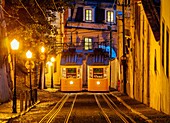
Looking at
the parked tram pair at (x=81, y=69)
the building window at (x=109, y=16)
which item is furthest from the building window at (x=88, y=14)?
the parked tram pair at (x=81, y=69)

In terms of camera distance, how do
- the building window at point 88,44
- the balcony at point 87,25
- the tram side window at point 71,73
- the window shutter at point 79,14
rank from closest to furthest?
1. the tram side window at point 71,73
2. the balcony at point 87,25
3. the window shutter at point 79,14
4. the building window at point 88,44

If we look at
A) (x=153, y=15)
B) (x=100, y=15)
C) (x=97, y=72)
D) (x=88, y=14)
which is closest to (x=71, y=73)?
(x=97, y=72)

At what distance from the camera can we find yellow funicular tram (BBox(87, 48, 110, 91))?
52281 mm

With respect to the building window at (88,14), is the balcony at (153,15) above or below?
below

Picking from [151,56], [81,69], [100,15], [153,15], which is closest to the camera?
[151,56]

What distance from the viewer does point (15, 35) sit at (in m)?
35.4

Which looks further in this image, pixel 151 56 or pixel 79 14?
pixel 79 14

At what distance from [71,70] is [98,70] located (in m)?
2.69

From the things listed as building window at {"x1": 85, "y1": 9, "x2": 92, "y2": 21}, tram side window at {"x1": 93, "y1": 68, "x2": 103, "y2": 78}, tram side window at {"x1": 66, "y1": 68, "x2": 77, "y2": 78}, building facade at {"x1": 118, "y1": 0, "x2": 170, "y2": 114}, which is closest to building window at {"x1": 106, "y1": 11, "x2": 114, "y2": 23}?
building window at {"x1": 85, "y1": 9, "x2": 92, "y2": 21}

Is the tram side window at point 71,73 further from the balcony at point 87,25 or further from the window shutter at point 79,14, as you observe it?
the window shutter at point 79,14

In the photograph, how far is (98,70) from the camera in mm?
52625

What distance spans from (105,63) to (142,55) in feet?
57.9

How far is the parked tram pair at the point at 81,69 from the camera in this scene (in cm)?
5214

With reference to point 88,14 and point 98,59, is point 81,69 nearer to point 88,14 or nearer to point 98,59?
point 98,59
